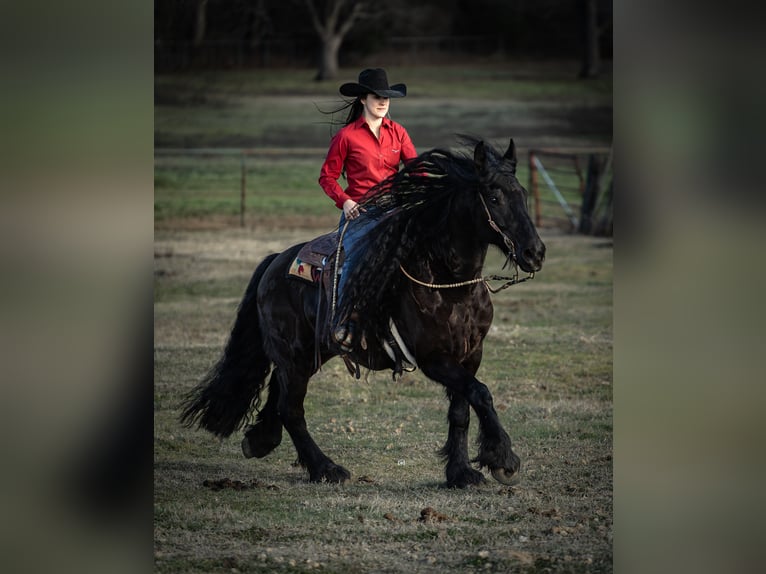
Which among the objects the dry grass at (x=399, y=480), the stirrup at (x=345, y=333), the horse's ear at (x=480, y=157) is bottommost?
the dry grass at (x=399, y=480)

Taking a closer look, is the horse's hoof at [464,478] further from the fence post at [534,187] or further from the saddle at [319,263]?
the fence post at [534,187]

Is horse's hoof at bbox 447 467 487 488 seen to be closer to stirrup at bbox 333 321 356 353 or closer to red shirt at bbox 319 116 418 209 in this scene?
stirrup at bbox 333 321 356 353

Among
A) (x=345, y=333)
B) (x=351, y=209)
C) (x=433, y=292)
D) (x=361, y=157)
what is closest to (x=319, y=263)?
(x=351, y=209)

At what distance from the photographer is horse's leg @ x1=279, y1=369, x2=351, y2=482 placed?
6.80 meters

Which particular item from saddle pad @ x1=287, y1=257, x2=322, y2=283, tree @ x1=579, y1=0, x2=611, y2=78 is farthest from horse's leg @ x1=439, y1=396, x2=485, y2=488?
tree @ x1=579, y1=0, x2=611, y2=78

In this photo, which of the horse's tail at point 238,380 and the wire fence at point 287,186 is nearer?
the horse's tail at point 238,380

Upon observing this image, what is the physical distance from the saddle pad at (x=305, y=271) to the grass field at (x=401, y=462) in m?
1.24

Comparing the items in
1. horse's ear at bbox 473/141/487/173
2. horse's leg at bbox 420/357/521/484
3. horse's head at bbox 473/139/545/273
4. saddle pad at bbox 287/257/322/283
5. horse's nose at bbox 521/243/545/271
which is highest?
horse's ear at bbox 473/141/487/173

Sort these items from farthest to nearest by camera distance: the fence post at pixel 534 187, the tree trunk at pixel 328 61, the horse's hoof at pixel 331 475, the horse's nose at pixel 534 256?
the tree trunk at pixel 328 61 → the fence post at pixel 534 187 → the horse's hoof at pixel 331 475 → the horse's nose at pixel 534 256

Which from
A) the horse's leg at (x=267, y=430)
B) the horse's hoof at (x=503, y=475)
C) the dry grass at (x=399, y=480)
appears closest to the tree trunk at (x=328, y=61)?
the dry grass at (x=399, y=480)

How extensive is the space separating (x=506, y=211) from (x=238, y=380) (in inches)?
93.3

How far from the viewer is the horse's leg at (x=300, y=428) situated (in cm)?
680
